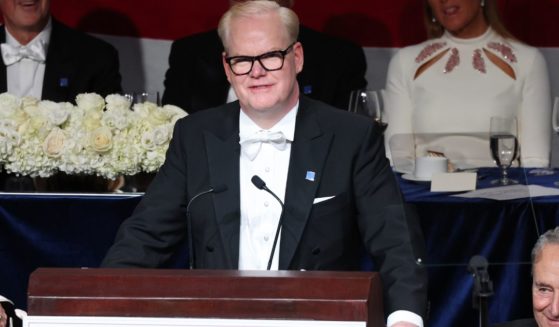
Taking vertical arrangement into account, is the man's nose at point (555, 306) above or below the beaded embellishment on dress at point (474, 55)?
below

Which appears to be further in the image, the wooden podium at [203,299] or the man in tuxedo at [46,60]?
the man in tuxedo at [46,60]

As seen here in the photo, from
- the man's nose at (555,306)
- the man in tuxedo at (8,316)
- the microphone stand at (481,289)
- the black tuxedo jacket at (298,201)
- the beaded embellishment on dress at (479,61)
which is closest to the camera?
the microphone stand at (481,289)

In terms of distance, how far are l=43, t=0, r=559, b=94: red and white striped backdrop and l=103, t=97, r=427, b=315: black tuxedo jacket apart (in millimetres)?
2659

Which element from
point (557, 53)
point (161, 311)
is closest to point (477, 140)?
point (557, 53)

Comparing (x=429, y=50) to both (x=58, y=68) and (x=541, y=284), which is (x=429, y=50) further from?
(x=541, y=284)

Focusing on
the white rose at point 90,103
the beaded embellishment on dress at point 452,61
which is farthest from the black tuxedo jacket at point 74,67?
the beaded embellishment on dress at point 452,61

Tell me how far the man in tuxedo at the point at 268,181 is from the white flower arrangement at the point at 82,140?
2.86 feet

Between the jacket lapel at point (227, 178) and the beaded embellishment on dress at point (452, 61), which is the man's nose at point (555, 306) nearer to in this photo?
the jacket lapel at point (227, 178)

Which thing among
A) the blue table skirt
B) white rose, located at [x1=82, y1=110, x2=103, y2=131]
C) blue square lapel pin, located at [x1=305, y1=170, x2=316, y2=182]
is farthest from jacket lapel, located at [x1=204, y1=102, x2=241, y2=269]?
white rose, located at [x1=82, y1=110, x2=103, y2=131]

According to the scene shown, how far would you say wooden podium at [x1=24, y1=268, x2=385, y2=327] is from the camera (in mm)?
1625

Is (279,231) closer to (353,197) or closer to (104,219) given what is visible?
(353,197)

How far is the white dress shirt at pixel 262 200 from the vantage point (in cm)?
250

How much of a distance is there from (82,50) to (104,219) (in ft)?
4.67

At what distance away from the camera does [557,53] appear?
5117mm
